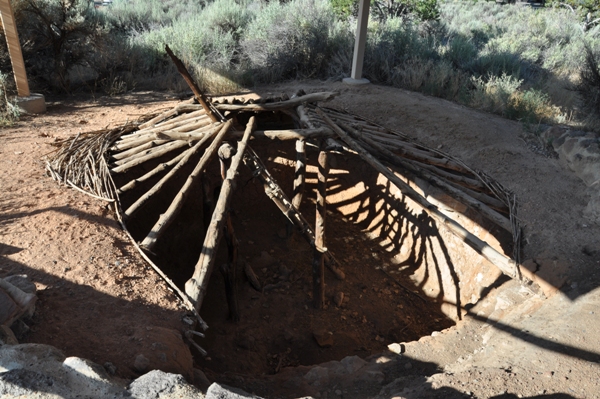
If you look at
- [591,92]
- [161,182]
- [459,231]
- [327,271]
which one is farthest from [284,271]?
[591,92]

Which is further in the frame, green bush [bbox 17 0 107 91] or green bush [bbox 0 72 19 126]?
green bush [bbox 17 0 107 91]

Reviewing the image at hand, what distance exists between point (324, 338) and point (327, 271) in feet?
4.16

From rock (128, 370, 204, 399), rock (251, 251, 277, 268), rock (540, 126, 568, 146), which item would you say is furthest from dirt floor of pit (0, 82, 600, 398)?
rock (251, 251, 277, 268)

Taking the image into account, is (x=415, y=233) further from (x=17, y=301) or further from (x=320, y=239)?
(x=17, y=301)

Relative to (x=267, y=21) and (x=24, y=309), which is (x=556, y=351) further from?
(x=267, y=21)

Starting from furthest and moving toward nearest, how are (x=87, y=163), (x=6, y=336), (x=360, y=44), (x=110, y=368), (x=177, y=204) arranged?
(x=360, y=44), (x=87, y=163), (x=177, y=204), (x=110, y=368), (x=6, y=336)

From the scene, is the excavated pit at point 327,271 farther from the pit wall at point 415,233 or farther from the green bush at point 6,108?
the green bush at point 6,108

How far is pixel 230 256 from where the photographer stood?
5172 millimetres

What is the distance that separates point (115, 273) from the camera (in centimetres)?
386

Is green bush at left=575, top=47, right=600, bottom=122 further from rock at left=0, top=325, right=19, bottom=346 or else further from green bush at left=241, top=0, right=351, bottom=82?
rock at left=0, top=325, right=19, bottom=346

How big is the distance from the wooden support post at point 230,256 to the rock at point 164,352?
1.77 metres

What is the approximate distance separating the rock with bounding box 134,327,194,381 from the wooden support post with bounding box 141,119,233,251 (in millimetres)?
1074

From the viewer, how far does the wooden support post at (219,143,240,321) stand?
4863mm

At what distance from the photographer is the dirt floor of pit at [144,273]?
3.22 metres
